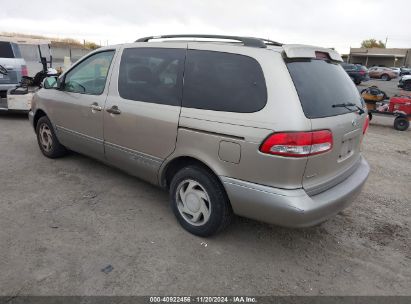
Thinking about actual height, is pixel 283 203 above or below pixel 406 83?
below

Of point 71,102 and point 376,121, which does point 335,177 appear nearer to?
point 71,102

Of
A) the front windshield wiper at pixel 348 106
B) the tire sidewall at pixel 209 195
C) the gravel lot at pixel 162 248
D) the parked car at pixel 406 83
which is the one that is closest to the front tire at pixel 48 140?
the gravel lot at pixel 162 248

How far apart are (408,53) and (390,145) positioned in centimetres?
6914

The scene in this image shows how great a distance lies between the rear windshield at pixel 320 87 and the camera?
2.54 meters

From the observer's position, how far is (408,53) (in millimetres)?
63000

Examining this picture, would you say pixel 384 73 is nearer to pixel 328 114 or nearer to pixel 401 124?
pixel 401 124

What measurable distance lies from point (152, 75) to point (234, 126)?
1227mm

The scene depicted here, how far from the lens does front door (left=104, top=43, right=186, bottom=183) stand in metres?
3.12

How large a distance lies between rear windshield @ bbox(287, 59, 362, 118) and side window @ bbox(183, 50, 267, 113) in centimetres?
30

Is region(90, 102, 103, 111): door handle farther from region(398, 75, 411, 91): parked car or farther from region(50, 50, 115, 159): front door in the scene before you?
region(398, 75, 411, 91): parked car

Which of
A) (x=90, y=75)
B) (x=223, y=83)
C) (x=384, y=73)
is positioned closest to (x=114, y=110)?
(x=90, y=75)

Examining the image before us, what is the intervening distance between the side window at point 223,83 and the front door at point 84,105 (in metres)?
1.30

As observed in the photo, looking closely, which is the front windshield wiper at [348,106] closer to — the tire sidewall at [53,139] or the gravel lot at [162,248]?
the gravel lot at [162,248]

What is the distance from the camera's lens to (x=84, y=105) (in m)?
3.99
